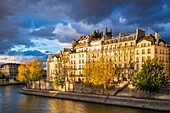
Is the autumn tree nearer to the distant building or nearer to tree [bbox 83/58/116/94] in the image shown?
tree [bbox 83/58/116/94]

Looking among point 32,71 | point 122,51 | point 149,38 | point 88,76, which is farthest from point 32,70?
point 149,38

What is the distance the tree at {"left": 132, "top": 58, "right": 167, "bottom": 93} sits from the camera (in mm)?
52722

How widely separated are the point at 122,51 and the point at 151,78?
31539 mm

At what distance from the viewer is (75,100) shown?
223 feet

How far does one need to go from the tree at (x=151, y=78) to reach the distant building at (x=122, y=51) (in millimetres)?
17860

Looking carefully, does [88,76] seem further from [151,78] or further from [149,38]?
[149,38]

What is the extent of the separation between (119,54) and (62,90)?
24.0 meters

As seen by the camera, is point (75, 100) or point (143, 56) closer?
point (75, 100)

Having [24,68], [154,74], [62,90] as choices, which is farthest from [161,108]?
[24,68]

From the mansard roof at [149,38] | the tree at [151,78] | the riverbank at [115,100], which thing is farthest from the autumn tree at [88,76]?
the mansard roof at [149,38]

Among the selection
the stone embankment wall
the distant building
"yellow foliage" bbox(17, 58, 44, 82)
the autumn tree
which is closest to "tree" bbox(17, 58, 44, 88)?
"yellow foliage" bbox(17, 58, 44, 82)

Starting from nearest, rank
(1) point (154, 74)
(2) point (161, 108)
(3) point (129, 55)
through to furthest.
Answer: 1. (2) point (161, 108)
2. (1) point (154, 74)
3. (3) point (129, 55)

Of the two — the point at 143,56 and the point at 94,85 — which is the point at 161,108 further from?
the point at 143,56

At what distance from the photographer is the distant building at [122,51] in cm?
7688
